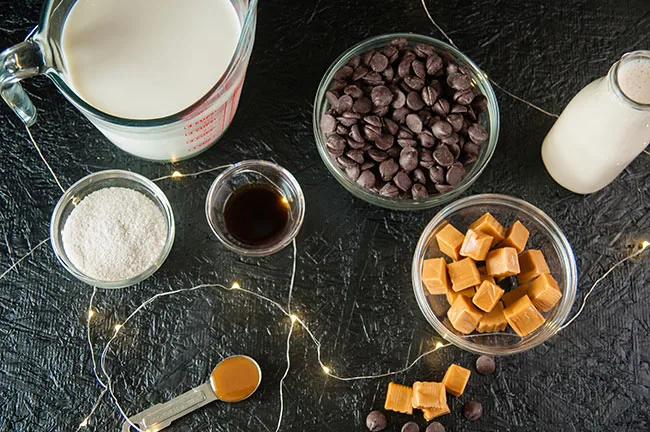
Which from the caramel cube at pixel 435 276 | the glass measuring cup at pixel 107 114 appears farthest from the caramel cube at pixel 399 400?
the glass measuring cup at pixel 107 114

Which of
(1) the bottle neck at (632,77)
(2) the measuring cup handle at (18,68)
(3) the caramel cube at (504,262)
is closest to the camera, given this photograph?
(2) the measuring cup handle at (18,68)

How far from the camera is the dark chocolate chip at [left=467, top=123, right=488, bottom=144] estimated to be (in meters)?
1.48

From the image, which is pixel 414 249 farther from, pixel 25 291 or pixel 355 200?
pixel 25 291

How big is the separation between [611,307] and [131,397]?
1.10 m

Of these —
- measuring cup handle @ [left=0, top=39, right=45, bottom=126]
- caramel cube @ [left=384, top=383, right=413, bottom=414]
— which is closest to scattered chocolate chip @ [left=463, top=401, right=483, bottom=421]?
caramel cube @ [left=384, top=383, right=413, bottom=414]

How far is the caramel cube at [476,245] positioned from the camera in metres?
1.45

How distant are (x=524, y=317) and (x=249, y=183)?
2.25 feet

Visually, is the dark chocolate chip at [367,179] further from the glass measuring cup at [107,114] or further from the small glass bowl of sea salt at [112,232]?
the small glass bowl of sea salt at [112,232]

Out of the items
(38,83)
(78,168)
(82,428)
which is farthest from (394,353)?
(38,83)

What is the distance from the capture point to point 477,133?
1484 millimetres

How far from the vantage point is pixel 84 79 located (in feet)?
4.30

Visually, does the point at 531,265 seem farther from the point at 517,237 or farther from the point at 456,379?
the point at 456,379

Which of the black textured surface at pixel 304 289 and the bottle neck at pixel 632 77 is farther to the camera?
the black textured surface at pixel 304 289

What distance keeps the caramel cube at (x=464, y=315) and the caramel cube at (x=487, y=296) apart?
24mm
